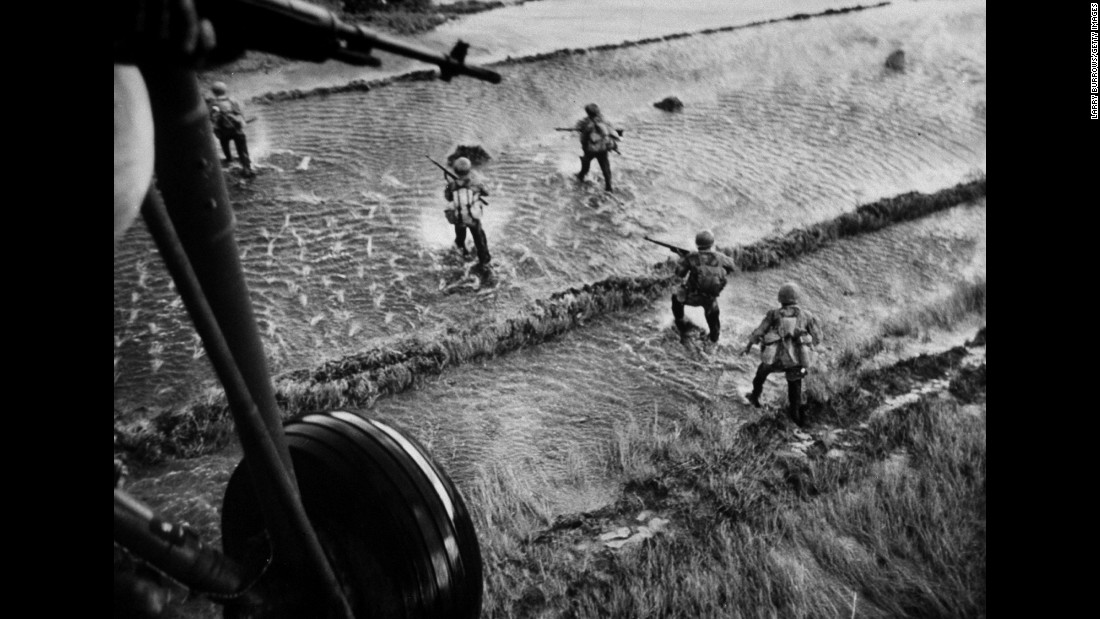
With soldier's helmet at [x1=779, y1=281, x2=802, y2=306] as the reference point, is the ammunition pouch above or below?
below

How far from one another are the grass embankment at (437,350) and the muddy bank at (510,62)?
1400mm

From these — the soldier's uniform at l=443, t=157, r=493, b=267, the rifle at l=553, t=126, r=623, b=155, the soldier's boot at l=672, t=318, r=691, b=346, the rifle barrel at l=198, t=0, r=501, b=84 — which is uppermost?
the rifle barrel at l=198, t=0, r=501, b=84

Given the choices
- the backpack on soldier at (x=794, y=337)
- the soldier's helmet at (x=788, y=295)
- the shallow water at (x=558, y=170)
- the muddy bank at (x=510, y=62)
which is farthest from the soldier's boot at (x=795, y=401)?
the muddy bank at (x=510, y=62)

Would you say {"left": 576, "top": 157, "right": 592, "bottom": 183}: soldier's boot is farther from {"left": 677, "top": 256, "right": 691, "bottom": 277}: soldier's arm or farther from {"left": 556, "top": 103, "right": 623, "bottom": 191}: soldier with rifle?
{"left": 677, "top": 256, "right": 691, "bottom": 277}: soldier's arm

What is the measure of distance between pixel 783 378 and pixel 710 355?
36cm

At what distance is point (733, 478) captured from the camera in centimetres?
346

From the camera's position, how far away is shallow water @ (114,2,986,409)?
393 cm

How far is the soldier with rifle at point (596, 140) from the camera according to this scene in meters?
4.71

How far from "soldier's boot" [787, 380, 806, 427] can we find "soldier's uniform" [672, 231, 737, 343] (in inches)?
18.6

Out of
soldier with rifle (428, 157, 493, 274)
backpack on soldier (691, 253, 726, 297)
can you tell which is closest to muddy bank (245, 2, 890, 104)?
soldier with rifle (428, 157, 493, 274)

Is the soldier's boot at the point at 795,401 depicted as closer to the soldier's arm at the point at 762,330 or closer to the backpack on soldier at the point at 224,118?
the soldier's arm at the point at 762,330

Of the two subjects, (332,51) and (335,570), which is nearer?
(332,51)
